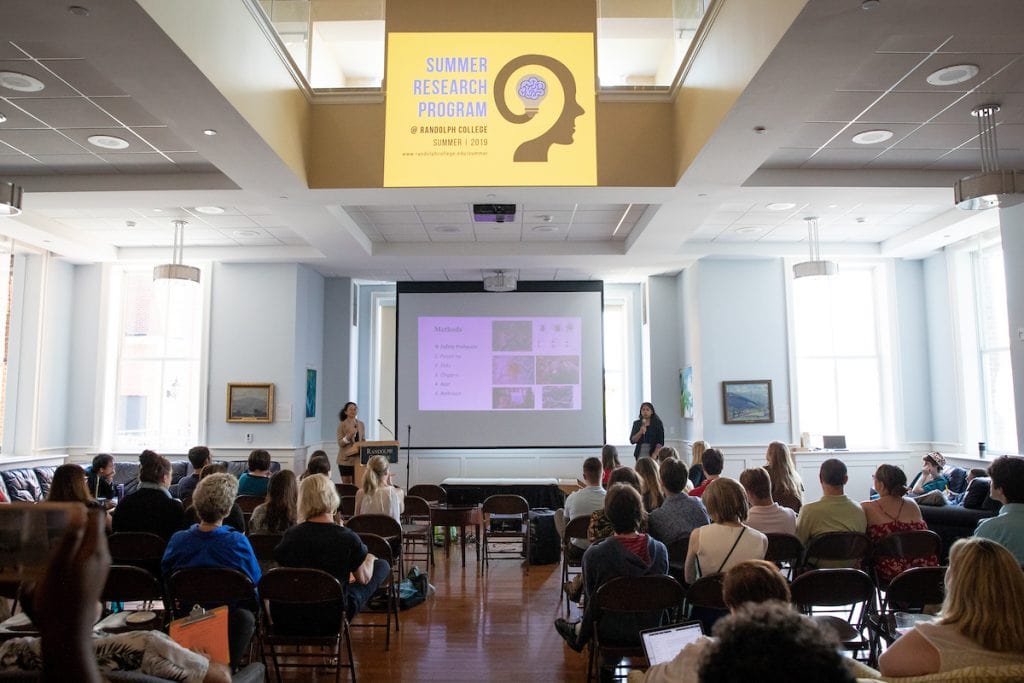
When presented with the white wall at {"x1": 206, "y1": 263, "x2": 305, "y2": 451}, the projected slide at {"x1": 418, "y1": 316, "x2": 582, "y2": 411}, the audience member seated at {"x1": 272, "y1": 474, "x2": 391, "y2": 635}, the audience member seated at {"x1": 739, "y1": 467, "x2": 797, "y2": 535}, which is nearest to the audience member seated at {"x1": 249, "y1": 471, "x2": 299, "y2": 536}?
the audience member seated at {"x1": 272, "y1": 474, "x2": 391, "y2": 635}

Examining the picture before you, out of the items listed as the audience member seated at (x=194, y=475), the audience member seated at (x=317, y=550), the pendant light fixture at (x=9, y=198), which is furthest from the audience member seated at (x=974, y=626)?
the pendant light fixture at (x=9, y=198)

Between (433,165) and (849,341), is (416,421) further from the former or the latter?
(849,341)

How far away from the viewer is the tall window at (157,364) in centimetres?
1028

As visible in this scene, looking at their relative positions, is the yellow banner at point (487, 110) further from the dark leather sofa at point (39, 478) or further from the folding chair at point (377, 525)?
the dark leather sofa at point (39, 478)

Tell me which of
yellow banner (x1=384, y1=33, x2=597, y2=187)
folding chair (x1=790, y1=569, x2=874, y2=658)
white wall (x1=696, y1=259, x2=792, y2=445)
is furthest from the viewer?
white wall (x1=696, y1=259, x2=792, y2=445)

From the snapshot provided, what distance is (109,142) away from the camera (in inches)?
234

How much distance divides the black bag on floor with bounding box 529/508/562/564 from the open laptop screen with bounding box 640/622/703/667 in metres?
4.41

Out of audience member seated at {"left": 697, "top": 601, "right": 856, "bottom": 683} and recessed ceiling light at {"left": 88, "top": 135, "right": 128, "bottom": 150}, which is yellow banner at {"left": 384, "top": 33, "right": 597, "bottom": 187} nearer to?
recessed ceiling light at {"left": 88, "top": 135, "right": 128, "bottom": 150}

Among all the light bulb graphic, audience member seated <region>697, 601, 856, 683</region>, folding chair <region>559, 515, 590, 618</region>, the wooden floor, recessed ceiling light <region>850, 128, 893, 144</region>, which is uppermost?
the light bulb graphic

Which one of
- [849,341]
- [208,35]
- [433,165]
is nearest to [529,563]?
[433,165]

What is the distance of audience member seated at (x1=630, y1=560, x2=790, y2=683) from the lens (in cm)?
Answer: 197

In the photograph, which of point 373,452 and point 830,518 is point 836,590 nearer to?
point 830,518

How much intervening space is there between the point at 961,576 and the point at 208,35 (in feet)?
15.3

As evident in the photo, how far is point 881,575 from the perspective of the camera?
4227mm
